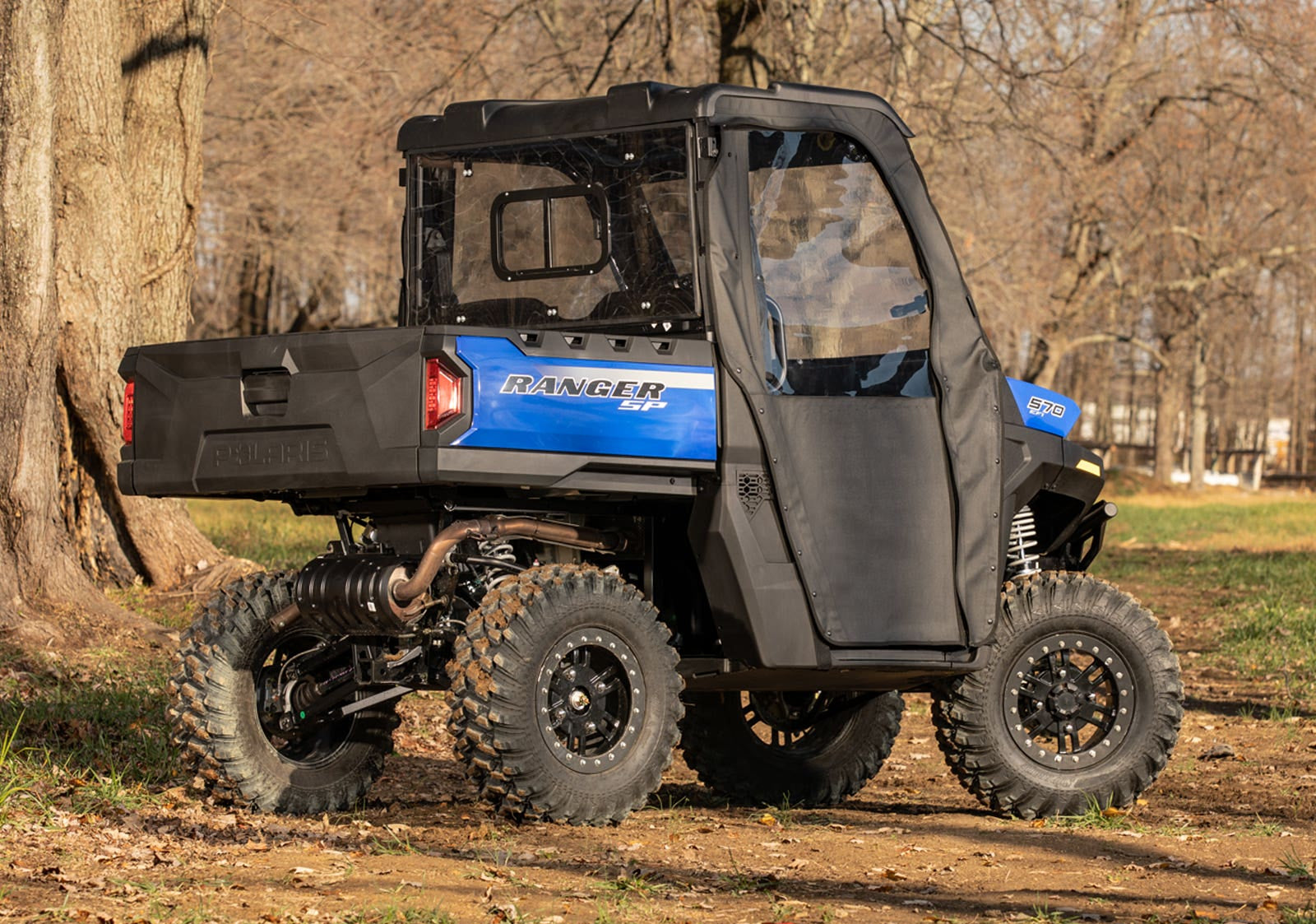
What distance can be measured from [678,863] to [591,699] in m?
0.70

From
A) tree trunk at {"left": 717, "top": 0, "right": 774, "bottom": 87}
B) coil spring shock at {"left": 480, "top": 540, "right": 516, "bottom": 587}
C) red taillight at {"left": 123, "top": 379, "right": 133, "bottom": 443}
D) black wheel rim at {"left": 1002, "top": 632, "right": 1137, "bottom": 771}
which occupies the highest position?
tree trunk at {"left": 717, "top": 0, "right": 774, "bottom": 87}

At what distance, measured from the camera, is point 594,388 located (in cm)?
588

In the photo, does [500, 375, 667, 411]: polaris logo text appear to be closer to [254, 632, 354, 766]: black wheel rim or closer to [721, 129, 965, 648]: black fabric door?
[721, 129, 965, 648]: black fabric door

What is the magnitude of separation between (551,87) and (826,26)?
12.2 ft

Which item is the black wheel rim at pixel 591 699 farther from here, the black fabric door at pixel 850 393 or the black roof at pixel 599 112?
the black roof at pixel 599 112

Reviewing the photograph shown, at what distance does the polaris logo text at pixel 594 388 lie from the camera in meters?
5.73

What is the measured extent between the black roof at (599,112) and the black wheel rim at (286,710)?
2007 mm

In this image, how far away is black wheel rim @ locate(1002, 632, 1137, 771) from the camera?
702cm

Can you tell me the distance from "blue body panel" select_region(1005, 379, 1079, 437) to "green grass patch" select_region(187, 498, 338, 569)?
608cm

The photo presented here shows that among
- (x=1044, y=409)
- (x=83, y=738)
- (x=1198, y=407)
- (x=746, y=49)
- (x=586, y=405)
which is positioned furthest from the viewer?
(x=1198, y=407)

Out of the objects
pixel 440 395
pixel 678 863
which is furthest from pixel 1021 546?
pixel 440 395

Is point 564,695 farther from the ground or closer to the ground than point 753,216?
closer to the ground

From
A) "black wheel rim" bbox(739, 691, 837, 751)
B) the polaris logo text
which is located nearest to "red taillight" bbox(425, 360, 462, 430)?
the polaris logo text

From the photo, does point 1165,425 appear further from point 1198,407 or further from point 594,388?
point 594,388
